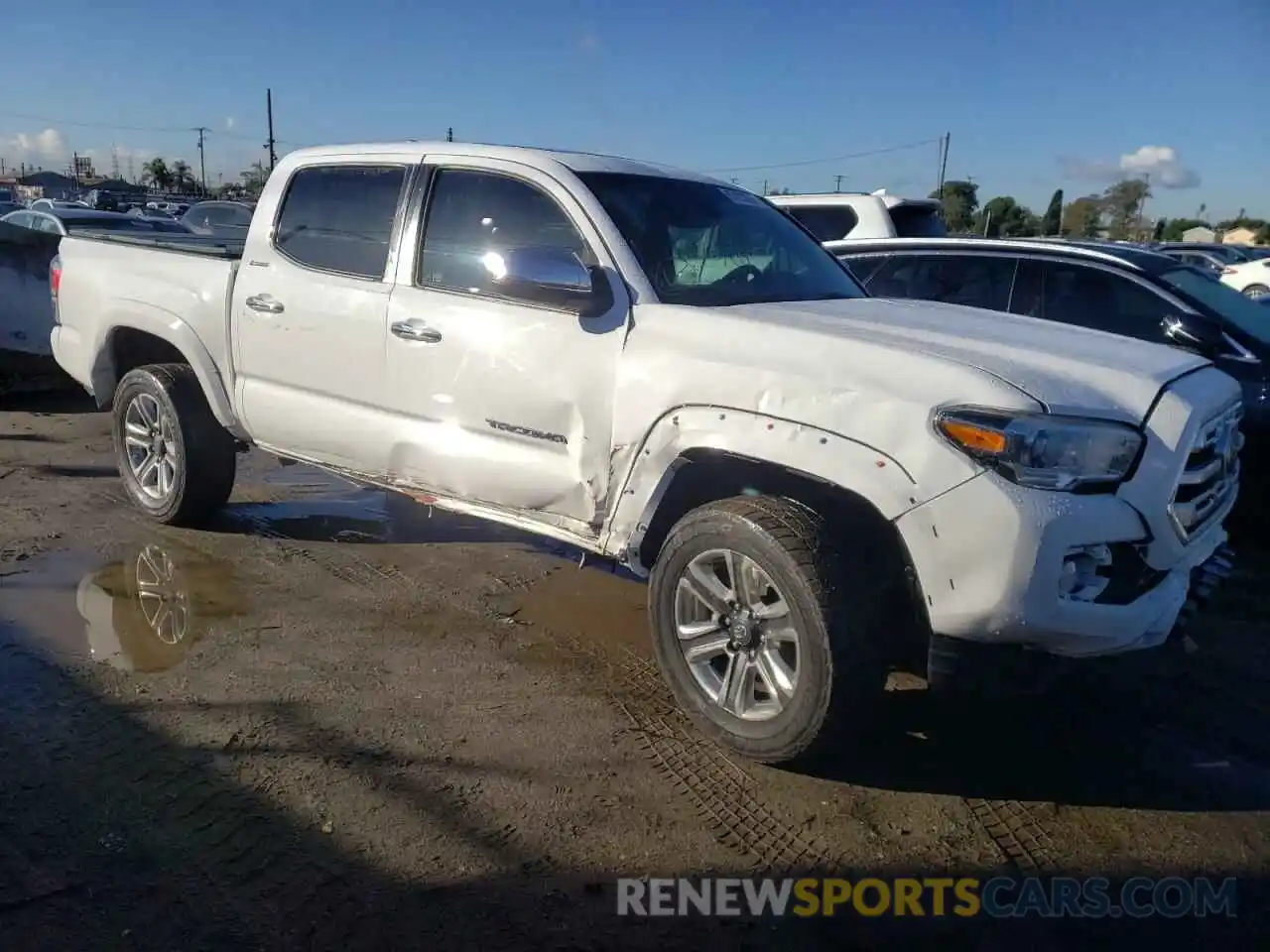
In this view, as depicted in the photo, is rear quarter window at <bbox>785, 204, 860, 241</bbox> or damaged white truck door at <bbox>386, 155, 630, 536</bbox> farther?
rear quarter window at <bbox>785, 204, 860, 241</bbox>

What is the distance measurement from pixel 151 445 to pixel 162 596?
1379 mm

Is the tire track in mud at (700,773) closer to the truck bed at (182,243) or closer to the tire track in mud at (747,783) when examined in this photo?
the tire track in mud at (747,783)

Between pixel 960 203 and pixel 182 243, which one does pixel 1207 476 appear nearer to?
pixel 182 243

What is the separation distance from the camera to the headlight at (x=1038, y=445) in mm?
2900

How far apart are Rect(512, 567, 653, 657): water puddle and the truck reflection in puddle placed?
136 cm

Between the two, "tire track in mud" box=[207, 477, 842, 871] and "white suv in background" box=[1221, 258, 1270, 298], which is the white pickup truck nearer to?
"tire track in mud" box=[207, 477, 842, 871]

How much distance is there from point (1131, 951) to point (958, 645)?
0.86 metres

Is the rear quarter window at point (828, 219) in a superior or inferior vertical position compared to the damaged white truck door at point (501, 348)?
superior

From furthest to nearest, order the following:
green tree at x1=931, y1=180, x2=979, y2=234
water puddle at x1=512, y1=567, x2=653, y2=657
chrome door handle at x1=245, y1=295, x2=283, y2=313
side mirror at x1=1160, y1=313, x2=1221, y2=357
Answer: green tree at x1=931, y1=180, x2=979, y2=234
side mirror at x1=1160, y1=313, x2=1221, y2=357
chrome door handle at x1=245, y1=295, x2=283, y2=313
water puddle at x1=512, y1=567, x2=653, y2=657

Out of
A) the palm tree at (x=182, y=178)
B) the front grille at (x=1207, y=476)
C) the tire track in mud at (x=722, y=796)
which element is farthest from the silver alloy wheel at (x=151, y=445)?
the palm tree at (x=182, y=178)

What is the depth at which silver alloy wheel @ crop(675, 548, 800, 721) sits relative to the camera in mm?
3391

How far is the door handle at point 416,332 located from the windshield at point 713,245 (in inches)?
34.1

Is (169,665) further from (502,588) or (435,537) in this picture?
(435,537)

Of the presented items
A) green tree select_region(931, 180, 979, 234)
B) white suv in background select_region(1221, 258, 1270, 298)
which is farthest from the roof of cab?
green tree select_region(931, 180, 979, 234)
